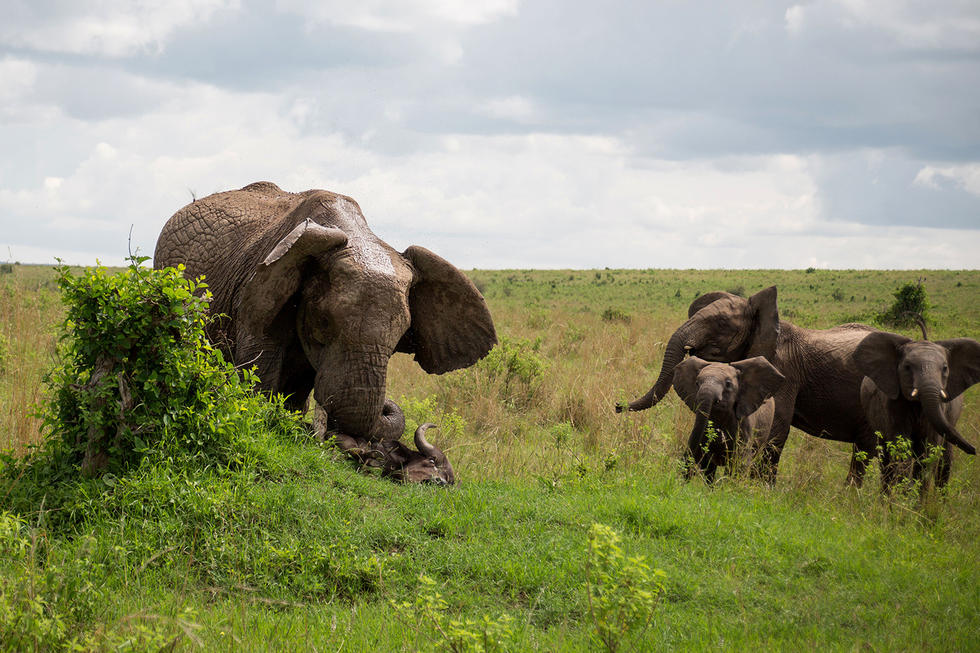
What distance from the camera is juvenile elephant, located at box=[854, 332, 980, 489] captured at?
9023 mm

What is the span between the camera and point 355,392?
6.87 m

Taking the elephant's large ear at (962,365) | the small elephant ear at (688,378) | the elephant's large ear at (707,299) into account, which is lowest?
the small elephant ear at (688,378)

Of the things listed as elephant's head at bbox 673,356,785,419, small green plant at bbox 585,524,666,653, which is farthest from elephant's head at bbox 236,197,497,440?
elephant's head at bbox 673,356,785,419

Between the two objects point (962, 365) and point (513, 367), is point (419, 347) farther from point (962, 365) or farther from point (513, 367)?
point (962, 365)

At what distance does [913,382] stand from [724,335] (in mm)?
2231

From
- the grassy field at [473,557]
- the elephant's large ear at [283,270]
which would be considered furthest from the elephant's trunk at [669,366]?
the elephant's large ear at [283,270]

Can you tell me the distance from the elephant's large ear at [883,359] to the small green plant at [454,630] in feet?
19.5

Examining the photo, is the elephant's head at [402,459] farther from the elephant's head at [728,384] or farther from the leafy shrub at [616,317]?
the leafy shrub at [616,317]

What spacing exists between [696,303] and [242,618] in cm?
801

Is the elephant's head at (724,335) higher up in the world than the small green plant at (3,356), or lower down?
higher up

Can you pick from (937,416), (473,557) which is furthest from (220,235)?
(937,416)

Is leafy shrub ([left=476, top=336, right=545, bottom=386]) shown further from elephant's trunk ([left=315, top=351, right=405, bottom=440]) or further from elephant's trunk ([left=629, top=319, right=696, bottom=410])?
elephant's trunk ([left=315, top=351, right=405, bottom=440])

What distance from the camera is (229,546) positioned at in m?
5.40

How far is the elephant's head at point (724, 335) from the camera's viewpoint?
10273mm
